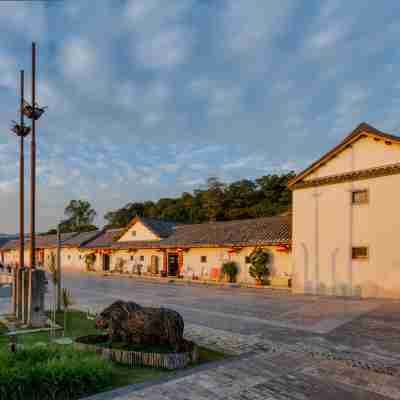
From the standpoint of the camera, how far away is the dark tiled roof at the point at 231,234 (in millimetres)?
22609

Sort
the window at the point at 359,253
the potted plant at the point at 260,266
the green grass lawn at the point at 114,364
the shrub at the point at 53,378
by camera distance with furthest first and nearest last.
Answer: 1. the potted plant at the point at 260,266
2. the window at the point at 359,253
3. the green grass lawn at the point at 114,364
4. the shrub at the point at 53,378

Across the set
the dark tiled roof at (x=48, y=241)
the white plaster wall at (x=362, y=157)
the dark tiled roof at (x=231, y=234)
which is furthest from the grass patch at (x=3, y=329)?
the dark tiled roof at (x=48, y=241)

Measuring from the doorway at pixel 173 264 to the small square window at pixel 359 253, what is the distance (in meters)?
15.8

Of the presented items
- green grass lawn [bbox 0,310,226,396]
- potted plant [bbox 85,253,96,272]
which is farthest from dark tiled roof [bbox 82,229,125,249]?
green grass lawn [bbox 0,310,226,396]

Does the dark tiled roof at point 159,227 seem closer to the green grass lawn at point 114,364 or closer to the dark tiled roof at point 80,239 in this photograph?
the dark tiled roof at point 80,239

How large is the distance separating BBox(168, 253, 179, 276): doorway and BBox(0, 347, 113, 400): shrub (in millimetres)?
23710

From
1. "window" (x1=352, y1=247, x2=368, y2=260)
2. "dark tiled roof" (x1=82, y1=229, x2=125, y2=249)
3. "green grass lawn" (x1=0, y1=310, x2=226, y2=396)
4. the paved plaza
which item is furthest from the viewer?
"dark tiled roof" (x1=82, y1=229, x2=125, y2=249)

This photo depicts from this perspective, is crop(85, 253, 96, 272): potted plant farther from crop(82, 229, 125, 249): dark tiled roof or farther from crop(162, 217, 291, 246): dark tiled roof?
crop(162, 217, 291, 246): dark tiled roof

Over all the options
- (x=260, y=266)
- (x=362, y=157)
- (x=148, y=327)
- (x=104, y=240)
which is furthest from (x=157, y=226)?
(x=148, y=327)

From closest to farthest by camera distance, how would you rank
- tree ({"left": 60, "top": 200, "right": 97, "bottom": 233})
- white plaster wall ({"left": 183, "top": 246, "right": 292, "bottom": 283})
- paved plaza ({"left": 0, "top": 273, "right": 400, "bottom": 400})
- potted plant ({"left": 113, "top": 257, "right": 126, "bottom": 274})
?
paved plaza ({"left": 0, "top": 273, "right": 400, "bottom": 400})
white plaster wall ({"left": 183, "top": 246, "right": 292, "bottom": 283})
potted plant ({"left": 113, "top": 257, "right": 126, "bottom": 274})
tree ({"left": 60, "top": 200, "right": 97, "bottom": 233})

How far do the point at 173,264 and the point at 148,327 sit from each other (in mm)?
23039

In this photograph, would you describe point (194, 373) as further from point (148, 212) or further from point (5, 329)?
point (148, 212)

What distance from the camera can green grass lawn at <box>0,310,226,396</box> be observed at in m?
6.02

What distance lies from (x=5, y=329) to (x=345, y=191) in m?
14.7
